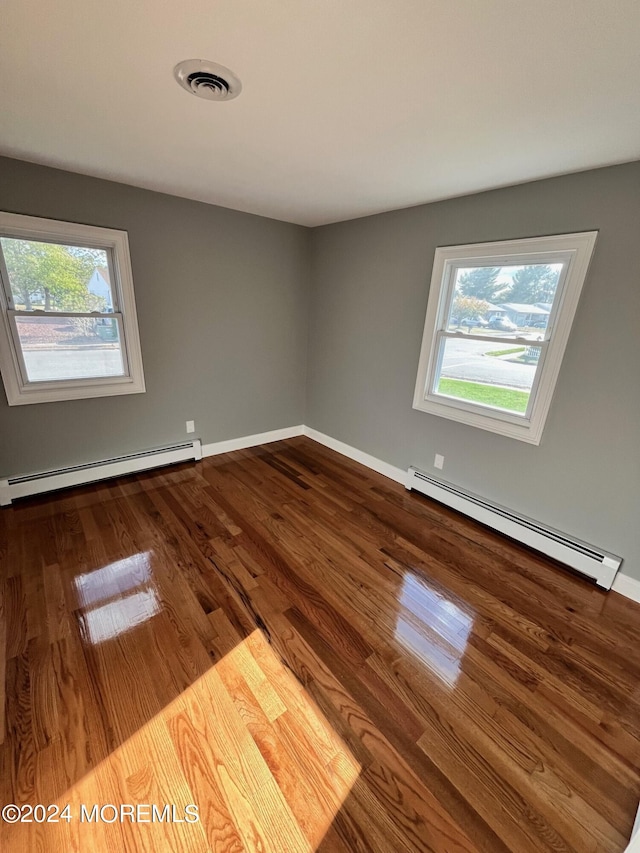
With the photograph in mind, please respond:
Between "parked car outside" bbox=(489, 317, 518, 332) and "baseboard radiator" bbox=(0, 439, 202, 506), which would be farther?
"baseboard radiator" bbox=(0, 439, 202, 506)

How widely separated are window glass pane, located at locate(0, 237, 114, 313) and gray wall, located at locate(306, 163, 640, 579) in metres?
2.02

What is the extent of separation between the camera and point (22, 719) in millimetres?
1240

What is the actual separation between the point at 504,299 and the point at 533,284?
0.19m

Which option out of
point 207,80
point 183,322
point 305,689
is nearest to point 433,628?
point 305,689

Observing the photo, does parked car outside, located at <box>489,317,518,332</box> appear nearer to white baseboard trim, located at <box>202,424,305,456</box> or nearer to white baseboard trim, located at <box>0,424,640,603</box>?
white baseboard trim, located at <box>0,424,640,603</box>

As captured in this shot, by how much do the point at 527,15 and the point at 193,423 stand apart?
3.19 meters

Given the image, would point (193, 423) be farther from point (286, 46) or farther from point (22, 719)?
point (286, 46)

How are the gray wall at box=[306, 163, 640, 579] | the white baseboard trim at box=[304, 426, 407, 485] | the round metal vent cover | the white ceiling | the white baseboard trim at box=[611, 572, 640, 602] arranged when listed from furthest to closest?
the white baseboard trim at box=[304, 426, 407, 485] → the white baseboard trim at box=[611, 572, 640, 602] → the gray wall at box=[306, 163, 640, 579] → the round metal vent cover → the white ceiling

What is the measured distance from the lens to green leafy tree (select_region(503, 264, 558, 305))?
2.08 m

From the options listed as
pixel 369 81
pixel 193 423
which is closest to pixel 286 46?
pixel 369 81

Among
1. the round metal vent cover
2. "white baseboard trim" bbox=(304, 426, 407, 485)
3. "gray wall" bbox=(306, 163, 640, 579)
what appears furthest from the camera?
"white baseboard trim" bbox=(304, 426, 407, 485)

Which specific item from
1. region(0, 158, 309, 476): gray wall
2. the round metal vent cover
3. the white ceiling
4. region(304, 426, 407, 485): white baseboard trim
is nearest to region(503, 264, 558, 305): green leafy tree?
the white ceiling

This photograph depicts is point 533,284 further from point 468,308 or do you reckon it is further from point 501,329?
point 468,308

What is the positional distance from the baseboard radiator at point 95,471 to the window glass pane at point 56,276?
4.03 ft
